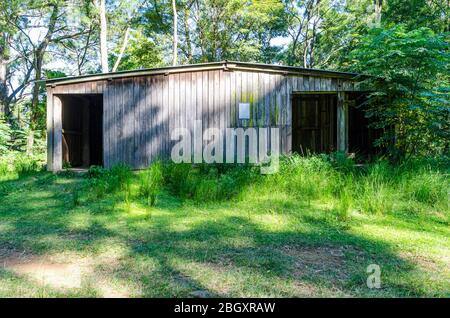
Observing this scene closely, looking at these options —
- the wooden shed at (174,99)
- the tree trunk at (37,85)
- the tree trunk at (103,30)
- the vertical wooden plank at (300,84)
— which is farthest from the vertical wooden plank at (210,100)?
the tree trunk at (103,30)

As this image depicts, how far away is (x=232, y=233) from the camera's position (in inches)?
171

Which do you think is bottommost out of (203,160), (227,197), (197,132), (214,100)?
(227,197)

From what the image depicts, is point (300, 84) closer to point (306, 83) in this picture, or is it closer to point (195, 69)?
point (306, 83)

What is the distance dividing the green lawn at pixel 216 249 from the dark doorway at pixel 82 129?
15.2ft

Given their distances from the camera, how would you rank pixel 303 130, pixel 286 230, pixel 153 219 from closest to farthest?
pixel 286 230 → pixel 153 219 → pixel 303 130

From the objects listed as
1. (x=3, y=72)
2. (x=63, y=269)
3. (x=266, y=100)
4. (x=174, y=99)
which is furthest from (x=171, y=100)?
(x=3, y=72)

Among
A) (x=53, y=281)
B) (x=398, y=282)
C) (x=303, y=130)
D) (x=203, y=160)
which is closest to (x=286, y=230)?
(x=398, y=282)

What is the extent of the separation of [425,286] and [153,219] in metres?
3.50

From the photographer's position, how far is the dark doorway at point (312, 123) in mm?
12078

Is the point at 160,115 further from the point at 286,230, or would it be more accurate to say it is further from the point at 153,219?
the point at 286,230

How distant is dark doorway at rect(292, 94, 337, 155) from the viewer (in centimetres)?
1208

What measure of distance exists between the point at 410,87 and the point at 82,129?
9.68 metres

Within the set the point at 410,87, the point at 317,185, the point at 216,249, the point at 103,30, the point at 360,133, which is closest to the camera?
the point at 216,249

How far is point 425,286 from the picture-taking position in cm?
285
